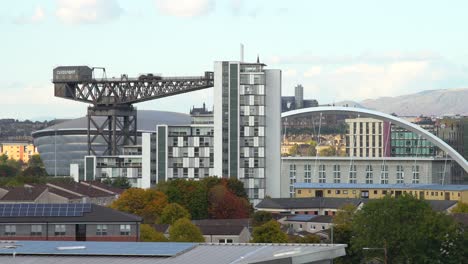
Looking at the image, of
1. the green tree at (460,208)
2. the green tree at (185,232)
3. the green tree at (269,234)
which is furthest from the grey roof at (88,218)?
the green tree at (460,208)

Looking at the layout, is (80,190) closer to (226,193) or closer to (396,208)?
(226,193)

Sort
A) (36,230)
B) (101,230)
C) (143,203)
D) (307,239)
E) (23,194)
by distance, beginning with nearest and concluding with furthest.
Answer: (36,230)
(101,230)
(307,239)
(143,203)
(23,194)

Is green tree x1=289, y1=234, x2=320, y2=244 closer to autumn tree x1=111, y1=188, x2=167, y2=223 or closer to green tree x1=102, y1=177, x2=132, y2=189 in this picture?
autumn tree x1=111, y1=188, x2=167, y2=223

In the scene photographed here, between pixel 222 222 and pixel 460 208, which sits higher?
pixel 460 208

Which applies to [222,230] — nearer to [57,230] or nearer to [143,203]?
[143,203]

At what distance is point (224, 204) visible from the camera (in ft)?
543

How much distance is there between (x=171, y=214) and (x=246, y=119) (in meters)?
28.7

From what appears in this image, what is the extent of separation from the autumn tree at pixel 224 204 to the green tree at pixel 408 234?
40.8 metres

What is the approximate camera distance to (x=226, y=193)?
535 ft

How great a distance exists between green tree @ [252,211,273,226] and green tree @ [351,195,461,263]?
31.1m

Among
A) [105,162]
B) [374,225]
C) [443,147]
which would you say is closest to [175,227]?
[374,225]

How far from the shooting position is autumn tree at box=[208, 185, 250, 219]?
162875 millimetres

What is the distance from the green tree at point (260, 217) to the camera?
6060 inches

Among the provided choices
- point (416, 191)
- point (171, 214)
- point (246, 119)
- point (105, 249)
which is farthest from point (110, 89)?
point (105, 249)
